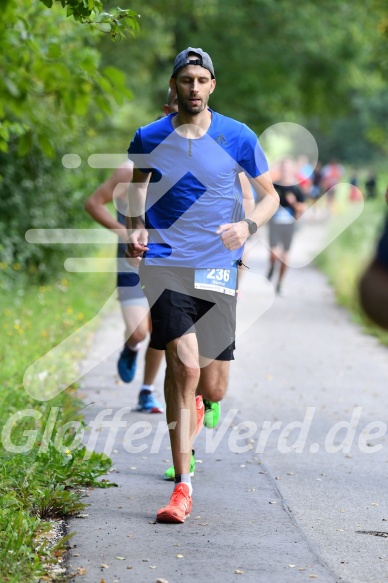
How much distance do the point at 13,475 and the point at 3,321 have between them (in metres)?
5.69

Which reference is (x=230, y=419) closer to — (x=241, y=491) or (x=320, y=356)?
(x=241, y=491)

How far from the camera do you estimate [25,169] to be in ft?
52.7

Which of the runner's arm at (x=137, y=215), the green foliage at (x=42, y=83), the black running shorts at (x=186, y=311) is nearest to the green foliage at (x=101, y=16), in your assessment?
the green foliage at (x=42, y=83)

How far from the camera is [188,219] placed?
5.83m

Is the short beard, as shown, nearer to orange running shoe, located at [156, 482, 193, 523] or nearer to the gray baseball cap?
the gray baseball cap

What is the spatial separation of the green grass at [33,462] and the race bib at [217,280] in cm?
114

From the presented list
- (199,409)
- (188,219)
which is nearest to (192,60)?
(188,219)

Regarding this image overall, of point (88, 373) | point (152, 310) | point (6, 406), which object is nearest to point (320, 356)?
point (88, 373)

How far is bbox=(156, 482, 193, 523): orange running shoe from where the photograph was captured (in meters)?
5.48

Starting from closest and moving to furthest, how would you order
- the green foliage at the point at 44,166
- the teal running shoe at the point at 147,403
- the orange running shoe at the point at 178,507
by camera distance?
1. the green foliage at the point at 44,166
2. the orange running shoe at the point at 178,507
3. the teal running shoe at the point at 147,403

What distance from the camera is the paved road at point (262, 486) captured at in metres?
4.88

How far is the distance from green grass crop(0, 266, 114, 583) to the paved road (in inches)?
5.3

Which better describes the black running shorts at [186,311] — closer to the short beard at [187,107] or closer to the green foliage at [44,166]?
the short beard at [187,107]

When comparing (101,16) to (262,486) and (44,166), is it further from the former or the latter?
(44,166)
